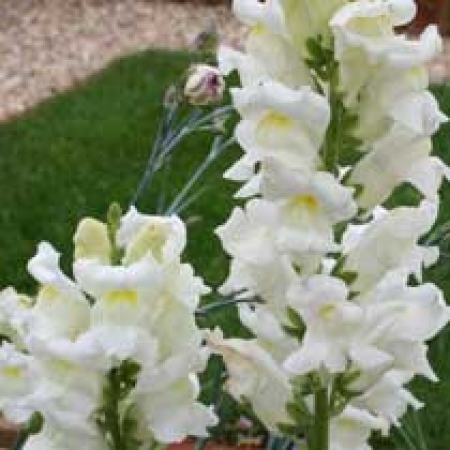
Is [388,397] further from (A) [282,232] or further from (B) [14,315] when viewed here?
(B) [14,315]

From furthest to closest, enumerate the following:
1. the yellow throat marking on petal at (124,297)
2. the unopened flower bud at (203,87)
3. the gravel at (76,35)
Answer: the gravel at (76,35)
the unopened flower bud at (203,87)
the yellow throat marking on petal at (124,297)

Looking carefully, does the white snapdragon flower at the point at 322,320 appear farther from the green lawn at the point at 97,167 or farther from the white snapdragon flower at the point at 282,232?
the green lawn at the point at 97,167

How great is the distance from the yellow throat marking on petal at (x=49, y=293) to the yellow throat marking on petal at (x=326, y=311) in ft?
0.80

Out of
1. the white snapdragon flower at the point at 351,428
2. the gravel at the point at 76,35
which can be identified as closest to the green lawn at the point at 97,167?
the gravel at the point at 76,35

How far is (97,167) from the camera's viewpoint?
639cm

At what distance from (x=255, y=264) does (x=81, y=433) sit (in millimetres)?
223

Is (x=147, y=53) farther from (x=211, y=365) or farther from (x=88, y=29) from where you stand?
(x=211, y=365)

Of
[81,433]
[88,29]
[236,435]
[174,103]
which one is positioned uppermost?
[81,433]

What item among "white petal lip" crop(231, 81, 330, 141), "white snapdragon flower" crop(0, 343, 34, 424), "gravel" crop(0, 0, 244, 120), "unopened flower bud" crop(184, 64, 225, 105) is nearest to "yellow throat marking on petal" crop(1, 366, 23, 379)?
"white snapdragon flower" crop(0, 343, 34, 424)

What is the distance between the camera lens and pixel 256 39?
1.56 m

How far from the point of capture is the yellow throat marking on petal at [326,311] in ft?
4.86

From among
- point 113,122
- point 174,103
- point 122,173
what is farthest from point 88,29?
point 174,103

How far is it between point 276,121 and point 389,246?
0.56ft

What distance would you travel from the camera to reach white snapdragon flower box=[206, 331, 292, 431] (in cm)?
157
